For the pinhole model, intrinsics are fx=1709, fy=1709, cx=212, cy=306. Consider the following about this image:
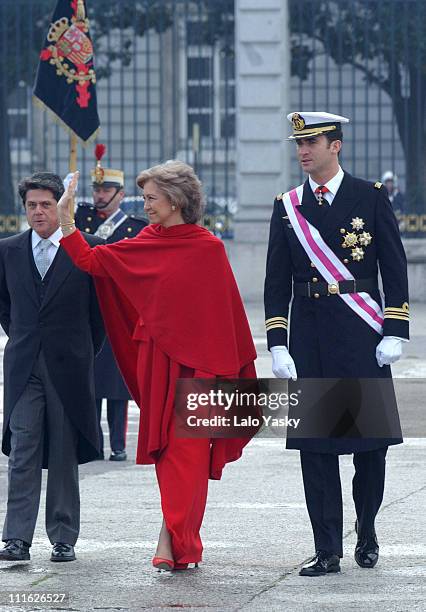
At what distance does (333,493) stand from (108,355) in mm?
4239

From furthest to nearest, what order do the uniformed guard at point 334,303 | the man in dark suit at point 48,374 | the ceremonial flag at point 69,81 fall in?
the ceremonial flag at point 69,81, the man in dark suit at point 48,374, the uniformed guard at point 334,303

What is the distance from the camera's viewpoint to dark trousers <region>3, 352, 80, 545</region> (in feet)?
23.5

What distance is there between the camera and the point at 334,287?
6816mm

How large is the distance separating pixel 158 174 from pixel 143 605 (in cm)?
180

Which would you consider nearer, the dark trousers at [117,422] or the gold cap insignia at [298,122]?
the gold cap insignia at [298,122]

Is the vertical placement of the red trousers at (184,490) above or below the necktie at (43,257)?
below

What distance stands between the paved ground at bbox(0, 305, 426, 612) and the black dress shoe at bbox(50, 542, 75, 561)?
1.5 inches

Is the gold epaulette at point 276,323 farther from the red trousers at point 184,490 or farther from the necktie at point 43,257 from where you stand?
the necktie at point 43,257

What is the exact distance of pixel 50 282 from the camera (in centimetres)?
731

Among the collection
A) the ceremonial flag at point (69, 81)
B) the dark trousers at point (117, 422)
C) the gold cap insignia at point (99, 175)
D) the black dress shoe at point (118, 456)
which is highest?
the ceremonial flag at point (69, 81)

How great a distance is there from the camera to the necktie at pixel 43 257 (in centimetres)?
739

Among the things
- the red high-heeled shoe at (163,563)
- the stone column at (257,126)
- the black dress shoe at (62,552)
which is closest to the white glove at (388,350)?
the red high-heeled shoe at (163,563)

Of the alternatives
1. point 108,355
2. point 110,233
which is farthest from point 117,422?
point 110,233

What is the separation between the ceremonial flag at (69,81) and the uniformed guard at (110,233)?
2167mm
